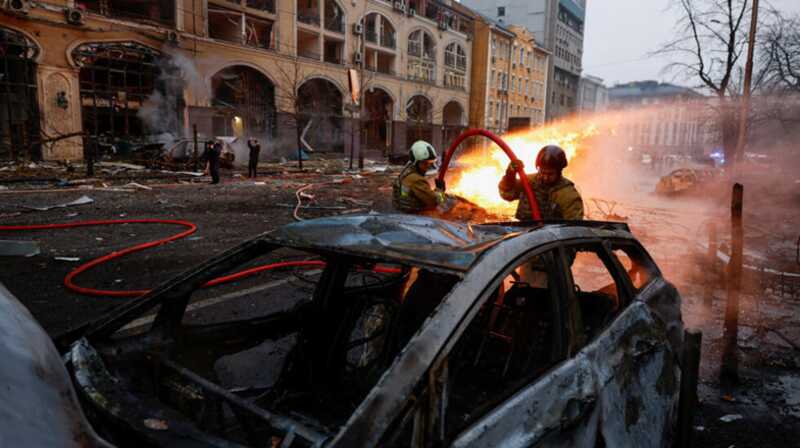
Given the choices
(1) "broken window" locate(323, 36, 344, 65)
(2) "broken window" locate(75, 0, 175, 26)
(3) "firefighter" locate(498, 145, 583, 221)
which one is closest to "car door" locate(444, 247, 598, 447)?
(3) "firefighter" locate(498, 145, 583, 221)

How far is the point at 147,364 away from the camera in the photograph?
2.25 meters

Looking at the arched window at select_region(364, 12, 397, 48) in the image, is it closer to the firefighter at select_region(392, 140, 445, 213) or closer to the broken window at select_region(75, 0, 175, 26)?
the broken window at select_region(75, 0, 175, 26)

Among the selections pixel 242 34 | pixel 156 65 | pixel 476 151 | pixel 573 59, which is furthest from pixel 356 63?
pixel 573 59

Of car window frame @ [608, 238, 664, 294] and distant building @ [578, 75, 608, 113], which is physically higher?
distant building @ [578, 75, 608, 113]

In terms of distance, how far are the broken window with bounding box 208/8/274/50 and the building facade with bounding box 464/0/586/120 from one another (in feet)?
157

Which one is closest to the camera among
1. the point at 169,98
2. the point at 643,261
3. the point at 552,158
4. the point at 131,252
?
the point at 643,261

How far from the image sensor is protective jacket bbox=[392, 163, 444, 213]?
5520 millimetres

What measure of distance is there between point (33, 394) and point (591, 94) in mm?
101345

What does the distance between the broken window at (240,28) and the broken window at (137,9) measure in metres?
3.10

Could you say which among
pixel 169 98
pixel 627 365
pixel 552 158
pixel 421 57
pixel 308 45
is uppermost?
pixel 421 57

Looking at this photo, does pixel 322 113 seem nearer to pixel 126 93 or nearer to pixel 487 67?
pixel 126 93

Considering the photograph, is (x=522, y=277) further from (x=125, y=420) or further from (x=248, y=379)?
(x=125, y=420)

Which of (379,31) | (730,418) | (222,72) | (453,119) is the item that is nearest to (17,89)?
(222,72)

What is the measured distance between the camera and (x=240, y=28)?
32.0m
